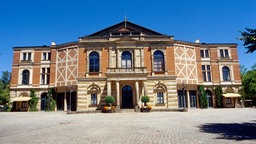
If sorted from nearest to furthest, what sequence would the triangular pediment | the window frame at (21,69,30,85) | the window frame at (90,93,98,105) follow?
the window frame at (90,93,98,105) → the triangular pediment → the window frame at (21,69,30,85)

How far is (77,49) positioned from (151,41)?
12.6m

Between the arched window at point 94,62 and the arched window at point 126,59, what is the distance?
419 cm

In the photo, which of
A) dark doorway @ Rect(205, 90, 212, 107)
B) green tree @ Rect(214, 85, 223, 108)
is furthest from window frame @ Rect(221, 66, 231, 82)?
dark doorway @ Rect(205, 90, 212, 107)

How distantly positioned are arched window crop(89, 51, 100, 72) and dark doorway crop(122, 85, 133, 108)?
5.59m

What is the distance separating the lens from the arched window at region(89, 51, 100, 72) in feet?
103

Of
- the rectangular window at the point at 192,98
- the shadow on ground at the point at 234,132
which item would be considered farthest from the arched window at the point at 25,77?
the shadow on ground at the point at 234,132

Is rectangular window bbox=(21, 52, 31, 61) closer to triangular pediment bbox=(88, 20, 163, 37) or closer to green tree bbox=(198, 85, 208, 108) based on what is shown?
triangular pediment bbox=(88, 20, 163, 37)

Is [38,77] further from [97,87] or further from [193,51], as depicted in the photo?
[193,51]

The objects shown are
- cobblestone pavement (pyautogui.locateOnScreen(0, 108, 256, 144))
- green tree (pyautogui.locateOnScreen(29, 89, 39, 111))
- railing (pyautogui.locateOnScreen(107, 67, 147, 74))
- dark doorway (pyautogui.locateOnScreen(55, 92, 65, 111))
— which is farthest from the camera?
green tree (pyautogui.locateOnScreen(29, 89, 39, 111))

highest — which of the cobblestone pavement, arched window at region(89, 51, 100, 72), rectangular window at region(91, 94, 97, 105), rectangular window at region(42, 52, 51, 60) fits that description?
rectangular window at region(42, 52, 51, 60)

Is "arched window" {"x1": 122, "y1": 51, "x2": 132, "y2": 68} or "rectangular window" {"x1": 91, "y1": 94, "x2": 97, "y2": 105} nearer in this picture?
"rectangular window" {"x1": 91, "y1": 94, "x2": 97, "y2": 105}

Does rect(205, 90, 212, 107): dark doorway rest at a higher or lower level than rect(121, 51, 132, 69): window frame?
lower

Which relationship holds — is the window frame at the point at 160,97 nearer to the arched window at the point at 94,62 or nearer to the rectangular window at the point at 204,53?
the arched window at the point at 94,62

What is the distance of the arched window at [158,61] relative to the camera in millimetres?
31453
